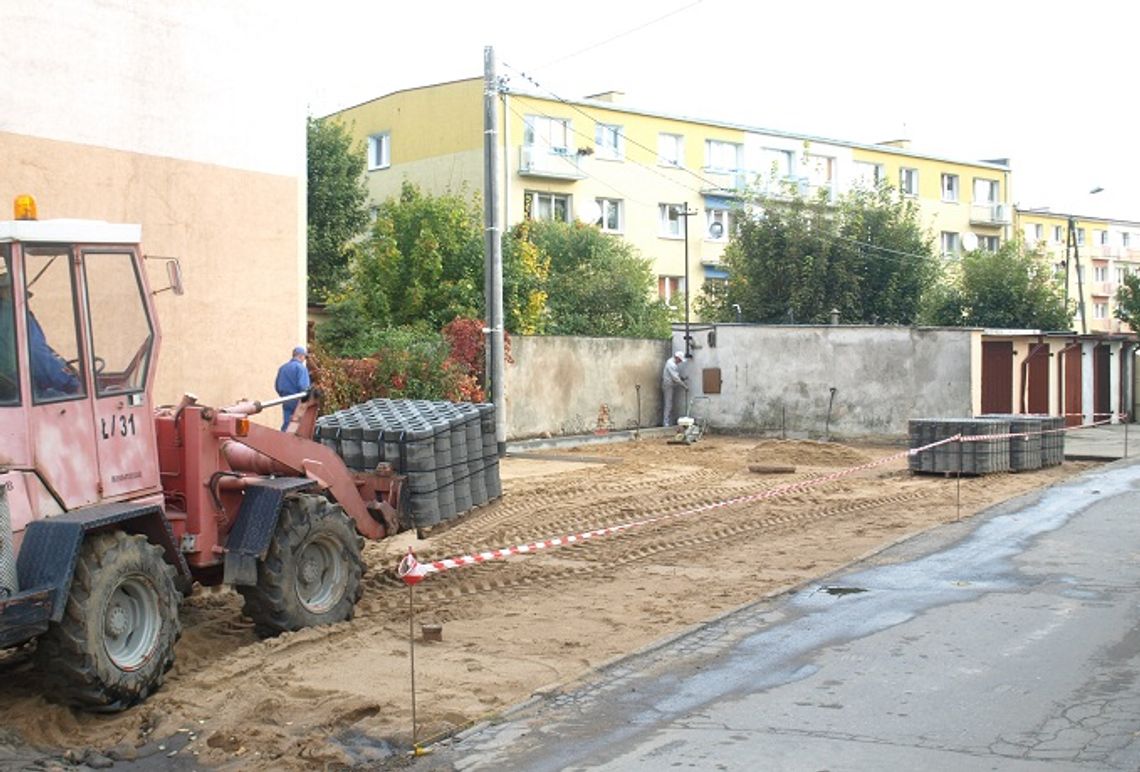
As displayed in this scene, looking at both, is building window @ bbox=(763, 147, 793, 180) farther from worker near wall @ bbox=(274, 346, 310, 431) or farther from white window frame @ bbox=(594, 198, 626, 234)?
worker near wall @ bbox=(274, 346, 310, 431)

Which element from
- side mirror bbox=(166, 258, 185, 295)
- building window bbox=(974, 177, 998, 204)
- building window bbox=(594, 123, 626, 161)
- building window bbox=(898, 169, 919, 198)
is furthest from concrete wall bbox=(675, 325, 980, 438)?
building window bbox=(974, 177, 998, 204)

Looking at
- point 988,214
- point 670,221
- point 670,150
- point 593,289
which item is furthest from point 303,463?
point 988,214

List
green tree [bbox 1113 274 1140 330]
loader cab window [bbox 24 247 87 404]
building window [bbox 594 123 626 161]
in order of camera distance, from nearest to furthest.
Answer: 1. loader cab window [bbox 24 247 87 404]
2. green tree [bbox 1113 274 1140 330]
3. building window [bbox 594 123 626 161]

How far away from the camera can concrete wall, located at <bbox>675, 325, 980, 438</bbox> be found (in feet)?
96.3

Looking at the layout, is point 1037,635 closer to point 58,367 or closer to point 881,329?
point 58,367

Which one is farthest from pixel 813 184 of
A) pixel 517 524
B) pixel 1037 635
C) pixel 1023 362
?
pixel 1037 635

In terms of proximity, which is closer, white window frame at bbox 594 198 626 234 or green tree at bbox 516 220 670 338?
green tree at bbox 516 220 670 338

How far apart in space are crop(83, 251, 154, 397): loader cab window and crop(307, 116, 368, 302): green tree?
27.6 m

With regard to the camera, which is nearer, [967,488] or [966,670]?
[966,670]

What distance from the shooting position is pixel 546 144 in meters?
45.3

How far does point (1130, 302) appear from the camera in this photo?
4400 centimetres

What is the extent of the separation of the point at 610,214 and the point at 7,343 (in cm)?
4119

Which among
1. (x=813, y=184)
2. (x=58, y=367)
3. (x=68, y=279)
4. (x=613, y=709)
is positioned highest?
(x=813, y=184)

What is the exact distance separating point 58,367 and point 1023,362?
2818cm
